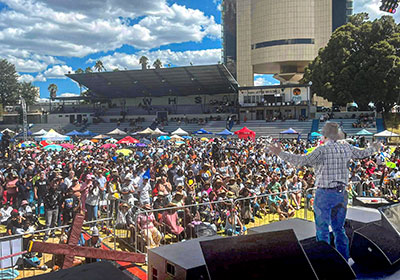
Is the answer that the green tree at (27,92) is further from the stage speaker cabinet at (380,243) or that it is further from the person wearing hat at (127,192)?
the stage speaker cabinet at (380,243)

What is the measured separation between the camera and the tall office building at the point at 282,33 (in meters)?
72.5

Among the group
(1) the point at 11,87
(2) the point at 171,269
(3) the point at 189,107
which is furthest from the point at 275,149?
(1) the point at 11,87

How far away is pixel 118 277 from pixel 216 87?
56.1m

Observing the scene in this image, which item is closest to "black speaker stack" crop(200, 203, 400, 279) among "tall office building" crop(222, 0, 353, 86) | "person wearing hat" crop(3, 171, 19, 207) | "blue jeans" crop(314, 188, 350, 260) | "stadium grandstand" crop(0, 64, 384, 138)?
"blue jeans" crop(314, 188, 350, 260)

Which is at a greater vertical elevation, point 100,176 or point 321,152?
point 321,152

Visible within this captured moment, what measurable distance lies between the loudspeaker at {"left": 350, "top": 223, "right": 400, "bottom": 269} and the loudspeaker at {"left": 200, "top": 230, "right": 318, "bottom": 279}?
119cm

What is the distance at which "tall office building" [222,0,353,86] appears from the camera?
238 ft

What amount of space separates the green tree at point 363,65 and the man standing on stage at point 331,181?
4335 centimetres

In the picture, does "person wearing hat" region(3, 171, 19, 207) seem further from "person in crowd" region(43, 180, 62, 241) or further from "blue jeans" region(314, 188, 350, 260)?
"blue jeans" region(314, 188, 350, 260)

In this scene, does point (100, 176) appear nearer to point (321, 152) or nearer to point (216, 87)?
point (321, 152)

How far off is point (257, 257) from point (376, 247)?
64.0 inches

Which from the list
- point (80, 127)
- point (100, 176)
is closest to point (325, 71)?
point (80, 127)

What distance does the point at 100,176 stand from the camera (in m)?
11.2

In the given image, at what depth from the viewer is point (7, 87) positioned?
8312 centimetres
